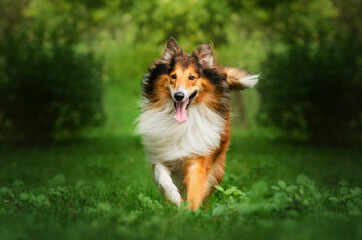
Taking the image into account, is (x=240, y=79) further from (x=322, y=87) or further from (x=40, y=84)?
(x=40, y=84)

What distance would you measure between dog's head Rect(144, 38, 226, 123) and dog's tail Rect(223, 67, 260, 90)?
1.27 feet

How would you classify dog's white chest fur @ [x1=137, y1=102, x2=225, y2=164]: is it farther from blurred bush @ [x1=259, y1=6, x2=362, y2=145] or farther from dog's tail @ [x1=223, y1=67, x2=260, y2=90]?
blurred bush @ [x1=259, y1=6, x2=362, y2=145]

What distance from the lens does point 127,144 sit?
1369 cm

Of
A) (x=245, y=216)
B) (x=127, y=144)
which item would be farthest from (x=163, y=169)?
(x=127, y=144)

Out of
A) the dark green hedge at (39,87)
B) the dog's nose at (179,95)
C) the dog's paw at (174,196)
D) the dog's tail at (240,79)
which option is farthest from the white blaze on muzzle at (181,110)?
the dark green hedge at (39,87)

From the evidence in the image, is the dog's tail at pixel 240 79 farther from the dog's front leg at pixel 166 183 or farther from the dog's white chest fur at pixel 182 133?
the dog's front leg at pixel 166 183

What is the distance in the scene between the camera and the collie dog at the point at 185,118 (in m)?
4.98

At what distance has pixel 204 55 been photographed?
5289 mm

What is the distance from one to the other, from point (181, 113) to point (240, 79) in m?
1.06

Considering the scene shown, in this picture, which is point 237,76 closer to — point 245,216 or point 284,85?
point 245,216

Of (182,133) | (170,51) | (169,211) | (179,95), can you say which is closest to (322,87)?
(170,51)

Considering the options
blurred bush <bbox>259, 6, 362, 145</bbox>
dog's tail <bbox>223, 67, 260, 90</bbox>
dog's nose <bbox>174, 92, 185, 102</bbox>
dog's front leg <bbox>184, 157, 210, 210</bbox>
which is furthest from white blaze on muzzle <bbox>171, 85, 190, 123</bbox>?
blurred bush <bbox>259, 6, 362, 145</bbox>

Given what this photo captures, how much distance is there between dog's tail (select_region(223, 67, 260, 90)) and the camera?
18.9 ft

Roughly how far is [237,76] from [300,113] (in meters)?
7.81
